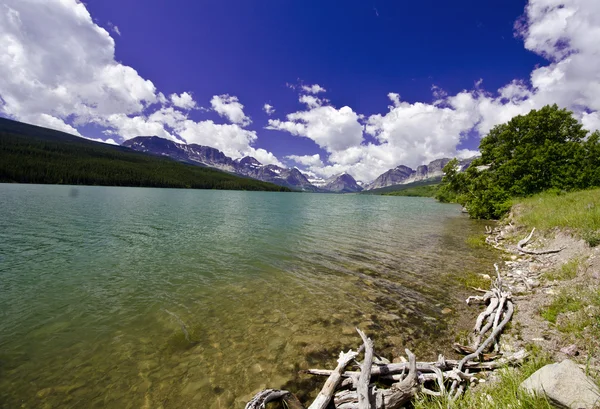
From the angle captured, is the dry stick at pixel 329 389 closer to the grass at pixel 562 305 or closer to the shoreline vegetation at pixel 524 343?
the shoreline vegetation at pixel 524 343

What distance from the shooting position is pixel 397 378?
6172 millimetres

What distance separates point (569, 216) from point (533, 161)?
68.9 feet

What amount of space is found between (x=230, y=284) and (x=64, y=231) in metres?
21.9

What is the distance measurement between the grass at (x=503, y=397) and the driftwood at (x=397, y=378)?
261 millimetres

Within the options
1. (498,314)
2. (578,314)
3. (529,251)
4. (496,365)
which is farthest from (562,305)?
(529,251)

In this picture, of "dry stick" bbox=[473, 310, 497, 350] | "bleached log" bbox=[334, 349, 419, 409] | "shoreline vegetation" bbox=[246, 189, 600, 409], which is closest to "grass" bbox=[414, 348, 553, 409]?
"shoreline vegetation" bbox=[246, 189, 600, 409]

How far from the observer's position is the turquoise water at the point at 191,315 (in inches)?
272

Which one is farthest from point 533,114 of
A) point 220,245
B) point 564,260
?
point 220,245

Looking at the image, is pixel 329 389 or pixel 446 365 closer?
pixel 329 389

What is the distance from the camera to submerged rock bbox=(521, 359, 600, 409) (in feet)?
11.6

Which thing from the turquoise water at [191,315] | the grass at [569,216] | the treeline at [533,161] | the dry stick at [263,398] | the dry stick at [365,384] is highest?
the treeline at [533,161]

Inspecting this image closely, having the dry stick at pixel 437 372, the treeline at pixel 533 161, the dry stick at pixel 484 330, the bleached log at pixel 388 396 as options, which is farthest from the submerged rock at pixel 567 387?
the treeline at pixel 533 161

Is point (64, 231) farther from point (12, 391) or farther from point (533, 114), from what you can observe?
point (533, 114)

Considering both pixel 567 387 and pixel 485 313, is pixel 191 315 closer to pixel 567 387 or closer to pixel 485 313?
pixel 567 387
